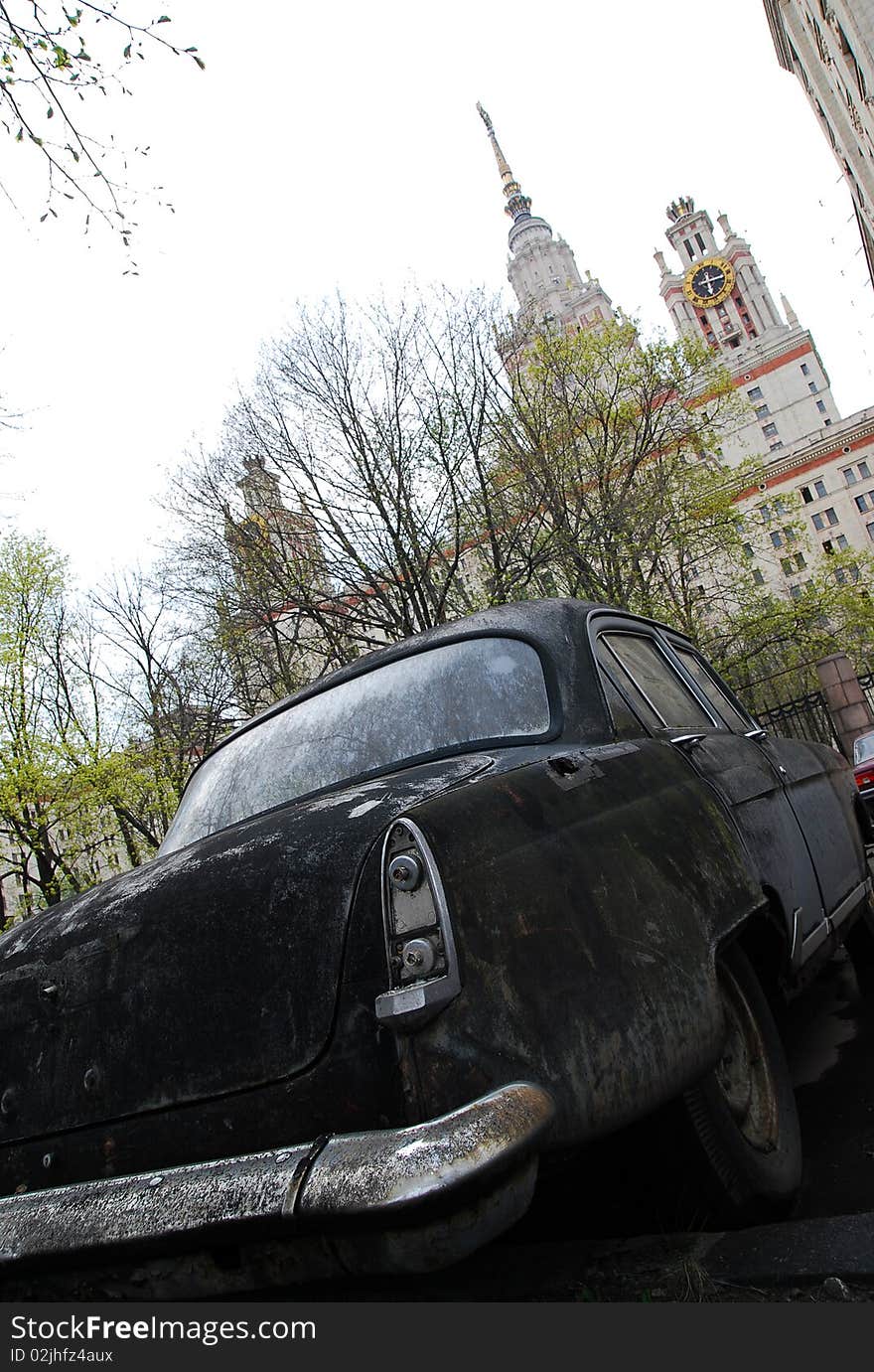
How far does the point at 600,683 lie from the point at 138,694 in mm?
29914

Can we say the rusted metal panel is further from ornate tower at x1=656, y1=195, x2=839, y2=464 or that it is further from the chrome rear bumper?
ornate tower at x1=656, y1=195, x2=839, y2=464

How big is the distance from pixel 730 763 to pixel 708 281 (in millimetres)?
140681

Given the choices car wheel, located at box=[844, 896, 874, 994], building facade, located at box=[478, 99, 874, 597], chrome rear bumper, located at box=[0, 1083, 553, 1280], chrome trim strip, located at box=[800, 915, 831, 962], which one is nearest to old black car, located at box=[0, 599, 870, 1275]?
chrome rear bumper, located at box=[0, 1083, 553, 1280]

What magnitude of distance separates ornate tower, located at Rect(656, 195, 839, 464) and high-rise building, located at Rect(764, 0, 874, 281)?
6604 cm

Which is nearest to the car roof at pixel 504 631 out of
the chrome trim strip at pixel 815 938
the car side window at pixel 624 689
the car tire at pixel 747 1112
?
the car side window at pixel 624 689

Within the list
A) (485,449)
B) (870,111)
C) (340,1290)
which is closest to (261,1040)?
(340,1290)

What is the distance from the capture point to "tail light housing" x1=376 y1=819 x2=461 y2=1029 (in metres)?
1.56

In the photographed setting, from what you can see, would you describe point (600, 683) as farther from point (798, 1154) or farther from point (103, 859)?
point (103, 859)

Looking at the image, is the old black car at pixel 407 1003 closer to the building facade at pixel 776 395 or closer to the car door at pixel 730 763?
the car door at pixel 730 763

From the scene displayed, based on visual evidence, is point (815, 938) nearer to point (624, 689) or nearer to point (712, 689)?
point (624, 689)

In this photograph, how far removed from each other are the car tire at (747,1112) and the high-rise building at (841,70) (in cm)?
2434

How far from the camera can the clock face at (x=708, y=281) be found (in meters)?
124

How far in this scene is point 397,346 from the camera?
19391 mm

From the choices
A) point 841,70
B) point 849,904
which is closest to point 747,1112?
point 849,904
